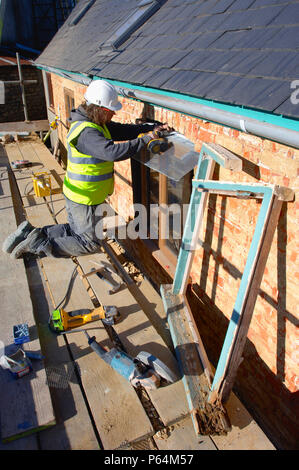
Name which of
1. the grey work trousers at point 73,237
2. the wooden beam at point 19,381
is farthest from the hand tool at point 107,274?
the wooden beam at point 19,381

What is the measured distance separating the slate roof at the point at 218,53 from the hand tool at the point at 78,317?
2182 mm

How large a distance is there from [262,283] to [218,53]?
2183 millimetres

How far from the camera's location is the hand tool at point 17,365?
8.78 feet

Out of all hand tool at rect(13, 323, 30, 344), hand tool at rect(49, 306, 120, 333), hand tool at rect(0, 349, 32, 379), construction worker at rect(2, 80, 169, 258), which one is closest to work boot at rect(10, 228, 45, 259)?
construction worker at rect(2, 80, 169, 258)

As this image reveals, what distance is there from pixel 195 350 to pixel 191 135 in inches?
86.1

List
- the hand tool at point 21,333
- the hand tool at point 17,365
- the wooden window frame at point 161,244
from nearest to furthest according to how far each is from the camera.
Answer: the hand tool at point 17,365 → the hand tool at point 21,333 → the wooden window frame at point 161,244

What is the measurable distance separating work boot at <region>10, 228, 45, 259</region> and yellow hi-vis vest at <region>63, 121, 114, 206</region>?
58 cm

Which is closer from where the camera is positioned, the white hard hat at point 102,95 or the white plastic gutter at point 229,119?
the white plastic gutter at point 229,119

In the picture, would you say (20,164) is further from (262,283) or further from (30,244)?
(262,283)

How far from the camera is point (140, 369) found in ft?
8.92

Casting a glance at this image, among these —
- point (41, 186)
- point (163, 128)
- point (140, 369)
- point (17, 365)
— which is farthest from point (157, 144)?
point (41, 186)

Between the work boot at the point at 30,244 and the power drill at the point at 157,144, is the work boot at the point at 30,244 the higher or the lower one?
the lower one

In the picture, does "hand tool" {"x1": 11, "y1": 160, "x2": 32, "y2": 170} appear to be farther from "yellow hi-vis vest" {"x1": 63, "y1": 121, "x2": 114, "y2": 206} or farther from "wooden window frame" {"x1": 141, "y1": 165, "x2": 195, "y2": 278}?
"yellow hi-vis vest" {"x1": 63, "y1": 121, "x2": 114, "y2": 206}

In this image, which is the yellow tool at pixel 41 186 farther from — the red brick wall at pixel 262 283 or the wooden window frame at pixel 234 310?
the wooden window frame at pixel 234 310
